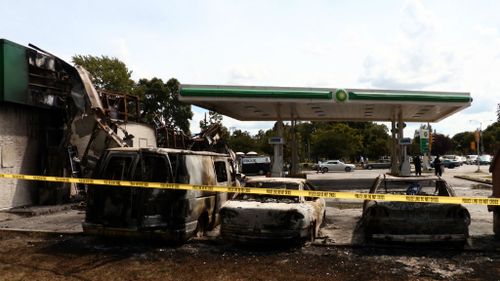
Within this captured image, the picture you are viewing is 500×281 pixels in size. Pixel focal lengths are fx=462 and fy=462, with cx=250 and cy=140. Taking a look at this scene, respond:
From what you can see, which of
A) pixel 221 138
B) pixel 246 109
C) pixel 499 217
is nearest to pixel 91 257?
pixel 499 217

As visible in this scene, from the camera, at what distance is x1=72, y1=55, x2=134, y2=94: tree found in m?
47.1

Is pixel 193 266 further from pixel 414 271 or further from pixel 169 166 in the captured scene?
pixel 414 271

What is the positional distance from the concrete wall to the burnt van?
275 inches

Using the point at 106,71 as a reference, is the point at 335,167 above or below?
below

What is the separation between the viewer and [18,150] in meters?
14.4

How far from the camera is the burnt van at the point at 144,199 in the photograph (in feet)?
26.7

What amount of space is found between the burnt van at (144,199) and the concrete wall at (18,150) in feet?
22.9

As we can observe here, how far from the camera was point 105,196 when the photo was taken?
830cm

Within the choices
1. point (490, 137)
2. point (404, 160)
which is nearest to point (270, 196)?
point (404, 160)

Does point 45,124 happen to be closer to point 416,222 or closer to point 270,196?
point 270,196

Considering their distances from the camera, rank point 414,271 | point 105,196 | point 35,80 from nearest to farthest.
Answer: point 414,271
point 105,196
point 35,80

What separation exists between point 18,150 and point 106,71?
34.7 m

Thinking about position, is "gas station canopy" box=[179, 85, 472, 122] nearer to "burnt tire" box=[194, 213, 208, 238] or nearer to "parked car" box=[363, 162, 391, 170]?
"burnt tire" box=[194, 213, 208, 238]

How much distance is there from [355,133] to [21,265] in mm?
73218
